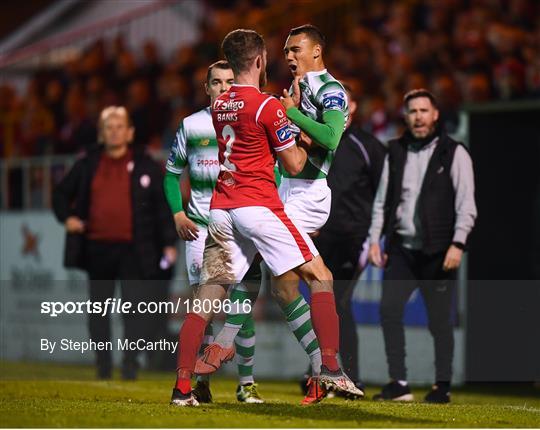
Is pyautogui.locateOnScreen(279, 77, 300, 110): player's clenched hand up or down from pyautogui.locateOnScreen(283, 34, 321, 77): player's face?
down

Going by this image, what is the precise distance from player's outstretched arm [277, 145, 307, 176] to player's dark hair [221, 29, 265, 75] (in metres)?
0.55

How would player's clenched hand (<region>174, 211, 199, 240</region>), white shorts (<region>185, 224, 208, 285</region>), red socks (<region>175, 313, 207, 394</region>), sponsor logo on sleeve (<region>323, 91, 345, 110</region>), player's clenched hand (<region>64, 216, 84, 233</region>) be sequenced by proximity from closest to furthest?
red socks (<region>175, 313, 207, 394</region>)
sponsor logo on sleeve (<region>323, 91, 345, 110</region>)
player's clenched hand (<region>174, 211, 199, 240</region>)
white shorts (<region>185, 224, 208, 285</region>)
player's clenched hand (<region>64, 216, 84, 233</region>)

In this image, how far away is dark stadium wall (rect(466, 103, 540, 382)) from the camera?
12188 mm

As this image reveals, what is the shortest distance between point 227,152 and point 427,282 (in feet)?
9.56

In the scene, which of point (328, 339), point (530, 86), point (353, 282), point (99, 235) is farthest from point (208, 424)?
point (530, 86)

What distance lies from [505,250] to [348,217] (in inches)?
109

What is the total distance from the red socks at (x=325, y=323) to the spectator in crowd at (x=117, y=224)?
177 inches

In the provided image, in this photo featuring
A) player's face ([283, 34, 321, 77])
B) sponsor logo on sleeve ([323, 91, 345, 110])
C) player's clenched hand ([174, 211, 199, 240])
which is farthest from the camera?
player's clenched hand ([174, 211, 199, 240])

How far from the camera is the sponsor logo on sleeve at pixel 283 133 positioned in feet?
26.1

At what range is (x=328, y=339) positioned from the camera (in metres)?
8.03

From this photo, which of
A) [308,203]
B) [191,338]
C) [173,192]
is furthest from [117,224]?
[191,338]

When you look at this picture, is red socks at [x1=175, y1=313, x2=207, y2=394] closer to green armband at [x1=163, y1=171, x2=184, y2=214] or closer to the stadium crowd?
green armband at [x1=163, y1=171, x2=184, y2=214]

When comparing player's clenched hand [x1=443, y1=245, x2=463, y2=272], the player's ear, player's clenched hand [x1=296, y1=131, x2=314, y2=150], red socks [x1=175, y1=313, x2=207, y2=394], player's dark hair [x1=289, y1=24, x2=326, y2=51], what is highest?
player's dark hair [x1=289, y1=24, x2=326, y2=51]

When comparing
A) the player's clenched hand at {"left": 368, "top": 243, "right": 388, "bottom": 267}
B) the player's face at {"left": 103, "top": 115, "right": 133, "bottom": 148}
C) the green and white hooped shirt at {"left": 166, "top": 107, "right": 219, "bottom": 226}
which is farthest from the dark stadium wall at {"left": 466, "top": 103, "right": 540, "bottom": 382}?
the green and white hooped shirt at {"left": 166, "top": 107, "right": 219, "bottom": 226}
